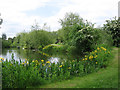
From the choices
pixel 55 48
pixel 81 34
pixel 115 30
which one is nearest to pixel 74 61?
pixel 81 34

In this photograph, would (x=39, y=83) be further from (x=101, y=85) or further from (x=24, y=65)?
(x=101, y=85)

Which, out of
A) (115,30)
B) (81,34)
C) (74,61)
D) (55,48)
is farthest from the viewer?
(55,48)

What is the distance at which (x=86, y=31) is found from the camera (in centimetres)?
1298

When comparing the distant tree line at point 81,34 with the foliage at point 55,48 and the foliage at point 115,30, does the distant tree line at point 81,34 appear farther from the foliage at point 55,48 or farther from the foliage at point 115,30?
the foliage at point 55,48

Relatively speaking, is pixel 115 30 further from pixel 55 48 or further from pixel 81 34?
pixel 55 48

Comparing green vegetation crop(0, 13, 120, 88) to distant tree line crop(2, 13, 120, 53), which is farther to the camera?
distant tree line crop(2, 13, 120, 53)

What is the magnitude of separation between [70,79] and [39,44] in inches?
644

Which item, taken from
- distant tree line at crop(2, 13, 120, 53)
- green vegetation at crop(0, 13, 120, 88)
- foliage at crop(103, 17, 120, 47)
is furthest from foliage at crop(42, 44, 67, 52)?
foliage at crop(103, 17, 120, 47)

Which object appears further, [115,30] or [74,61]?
[115,30]

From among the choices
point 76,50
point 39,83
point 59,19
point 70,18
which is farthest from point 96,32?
point 39,83

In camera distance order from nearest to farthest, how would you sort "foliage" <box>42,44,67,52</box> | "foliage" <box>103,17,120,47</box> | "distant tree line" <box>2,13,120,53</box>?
"distant tree line" <box>2,13,120,53</box> → "foliage" <box>103,17,120,47</box> → "foliage" <box>42,44,67,52</box>

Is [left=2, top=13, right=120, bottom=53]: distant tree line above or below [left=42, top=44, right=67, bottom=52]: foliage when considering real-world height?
above

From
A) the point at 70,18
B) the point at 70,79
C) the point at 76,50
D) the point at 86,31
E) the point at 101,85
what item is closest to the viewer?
the point at 101,85

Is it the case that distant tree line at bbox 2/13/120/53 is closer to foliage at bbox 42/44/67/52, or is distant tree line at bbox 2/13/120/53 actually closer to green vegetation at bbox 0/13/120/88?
green vegetation at bbox 0/13/120/88
